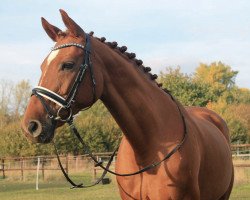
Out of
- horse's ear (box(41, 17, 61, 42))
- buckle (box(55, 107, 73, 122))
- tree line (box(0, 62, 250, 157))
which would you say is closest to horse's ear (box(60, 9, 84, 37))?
horse's ear (box(41, 17, 61, 42))

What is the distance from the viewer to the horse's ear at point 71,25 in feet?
11.2

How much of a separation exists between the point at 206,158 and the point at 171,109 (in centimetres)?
70

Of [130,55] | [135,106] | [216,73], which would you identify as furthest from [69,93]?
[216,73]

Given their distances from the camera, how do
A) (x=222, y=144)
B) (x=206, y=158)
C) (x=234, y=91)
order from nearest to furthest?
1. (x=206, y=158)
2. (x=222, y=144)
3. (x=234, y=91)

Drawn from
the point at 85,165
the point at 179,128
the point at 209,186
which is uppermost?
the point at 179,128

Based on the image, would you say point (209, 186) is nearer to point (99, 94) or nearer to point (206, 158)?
point (206, 158)

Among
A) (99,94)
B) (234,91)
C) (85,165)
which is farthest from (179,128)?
(234,91)

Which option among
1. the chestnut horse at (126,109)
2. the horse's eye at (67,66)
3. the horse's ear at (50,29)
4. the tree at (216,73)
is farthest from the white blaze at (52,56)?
the tree at (216,73)

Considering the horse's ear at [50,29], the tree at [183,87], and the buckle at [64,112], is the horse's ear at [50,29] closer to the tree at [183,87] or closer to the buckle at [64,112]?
the buckle at [64,112]

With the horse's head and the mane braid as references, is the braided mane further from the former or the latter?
the horse's head

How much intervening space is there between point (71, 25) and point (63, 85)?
0.47 meters

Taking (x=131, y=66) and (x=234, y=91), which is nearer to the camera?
(x=131, y=66)

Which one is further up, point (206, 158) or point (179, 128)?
point (179, 128)

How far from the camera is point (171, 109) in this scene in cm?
407
